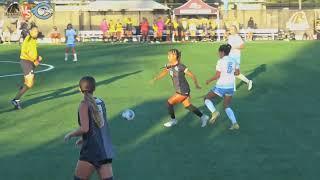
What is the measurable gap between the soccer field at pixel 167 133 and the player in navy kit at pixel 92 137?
210cm

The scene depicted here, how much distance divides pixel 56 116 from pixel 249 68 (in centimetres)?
1216

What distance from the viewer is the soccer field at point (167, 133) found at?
32.4 feet

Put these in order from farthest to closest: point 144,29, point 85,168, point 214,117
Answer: point 144,29
point 214,117
point 85,168

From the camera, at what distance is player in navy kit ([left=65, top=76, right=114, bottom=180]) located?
287 inches

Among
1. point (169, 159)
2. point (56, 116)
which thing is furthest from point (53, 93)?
point (169, 159)

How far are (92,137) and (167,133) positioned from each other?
541 centimetres

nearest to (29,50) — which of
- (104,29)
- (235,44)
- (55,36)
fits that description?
(235,44)

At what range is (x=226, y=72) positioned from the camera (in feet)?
43.0

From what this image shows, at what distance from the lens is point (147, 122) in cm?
1381

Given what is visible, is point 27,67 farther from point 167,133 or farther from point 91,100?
point 91,100

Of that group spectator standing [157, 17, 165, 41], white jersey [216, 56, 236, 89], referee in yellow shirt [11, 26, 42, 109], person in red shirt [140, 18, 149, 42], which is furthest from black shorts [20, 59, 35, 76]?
spectator standing [157, 17, 165, 41]

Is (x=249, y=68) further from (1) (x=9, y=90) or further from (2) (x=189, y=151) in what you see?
(2) (x=189, y=151)

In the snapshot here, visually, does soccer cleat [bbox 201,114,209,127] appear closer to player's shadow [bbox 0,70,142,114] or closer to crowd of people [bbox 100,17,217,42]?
player's shadow [bbox 0,70,142,114]

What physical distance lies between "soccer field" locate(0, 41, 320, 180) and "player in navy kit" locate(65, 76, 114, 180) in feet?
6.89
